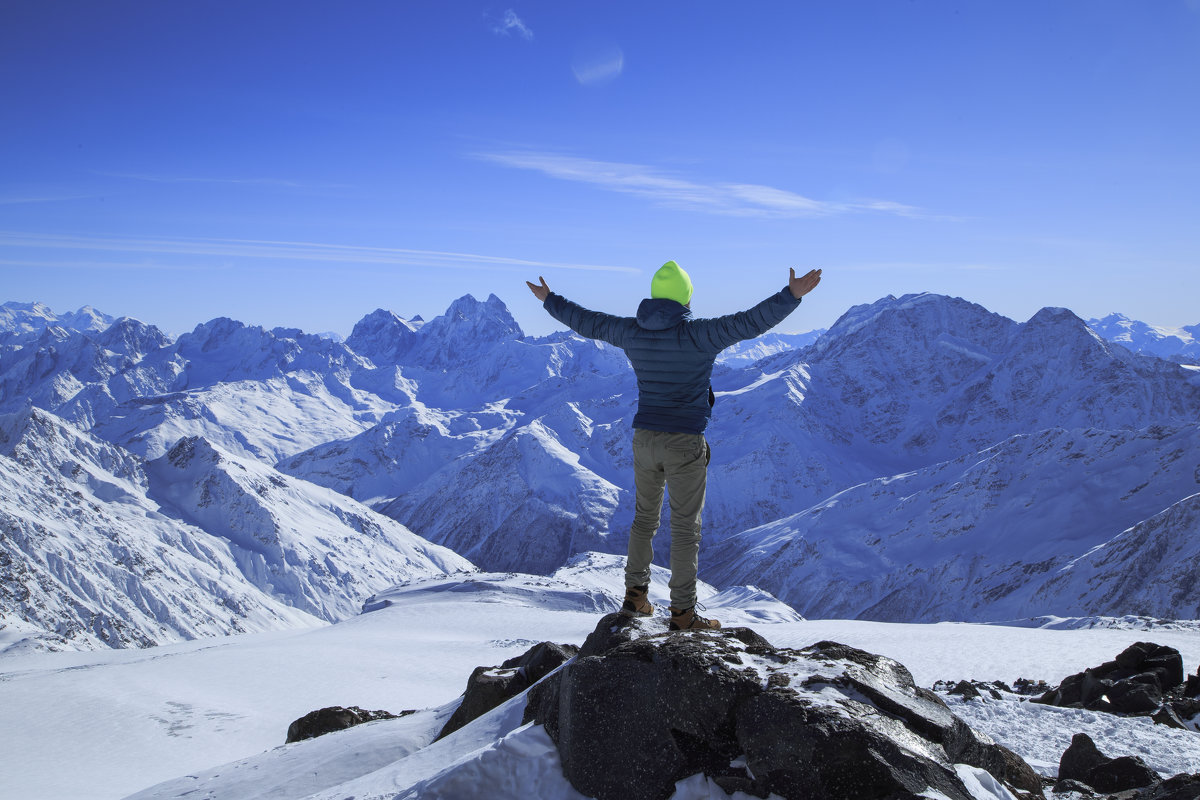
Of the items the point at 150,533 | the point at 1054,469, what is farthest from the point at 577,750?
the point at 150,533

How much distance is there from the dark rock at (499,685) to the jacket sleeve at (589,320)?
17.9 ft

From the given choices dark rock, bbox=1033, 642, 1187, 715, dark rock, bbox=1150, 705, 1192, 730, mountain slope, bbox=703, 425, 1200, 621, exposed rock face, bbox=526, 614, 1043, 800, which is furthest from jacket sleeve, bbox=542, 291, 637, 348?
mountain slope, bbox=703, 425, 1200, 621

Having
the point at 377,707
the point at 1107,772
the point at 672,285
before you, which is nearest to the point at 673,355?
the point at 672,285

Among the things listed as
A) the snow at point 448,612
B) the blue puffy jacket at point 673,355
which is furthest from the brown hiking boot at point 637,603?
the blue puffy jacket at point 673,355

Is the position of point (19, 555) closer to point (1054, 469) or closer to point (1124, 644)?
point (1124, 644)

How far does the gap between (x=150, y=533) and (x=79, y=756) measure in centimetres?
17364

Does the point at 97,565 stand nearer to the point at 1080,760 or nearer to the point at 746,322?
the point at 746,322

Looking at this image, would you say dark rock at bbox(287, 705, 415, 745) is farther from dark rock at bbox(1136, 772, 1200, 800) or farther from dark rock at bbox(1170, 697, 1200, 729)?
dark rock at bbox(1170, 697, 1200, 729)

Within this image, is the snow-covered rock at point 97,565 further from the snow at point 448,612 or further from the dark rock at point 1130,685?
the dark rock at point 1130,685

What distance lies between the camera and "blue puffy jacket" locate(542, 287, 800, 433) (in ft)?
27.2

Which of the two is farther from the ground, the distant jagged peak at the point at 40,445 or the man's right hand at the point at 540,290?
the man's right hand at the point at 540,290

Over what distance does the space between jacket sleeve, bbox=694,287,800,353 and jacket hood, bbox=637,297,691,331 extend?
0.22m

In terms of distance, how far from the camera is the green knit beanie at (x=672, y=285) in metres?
8.48

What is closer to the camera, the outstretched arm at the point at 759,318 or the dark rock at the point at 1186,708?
the outstretched arm at the point at 759,318
